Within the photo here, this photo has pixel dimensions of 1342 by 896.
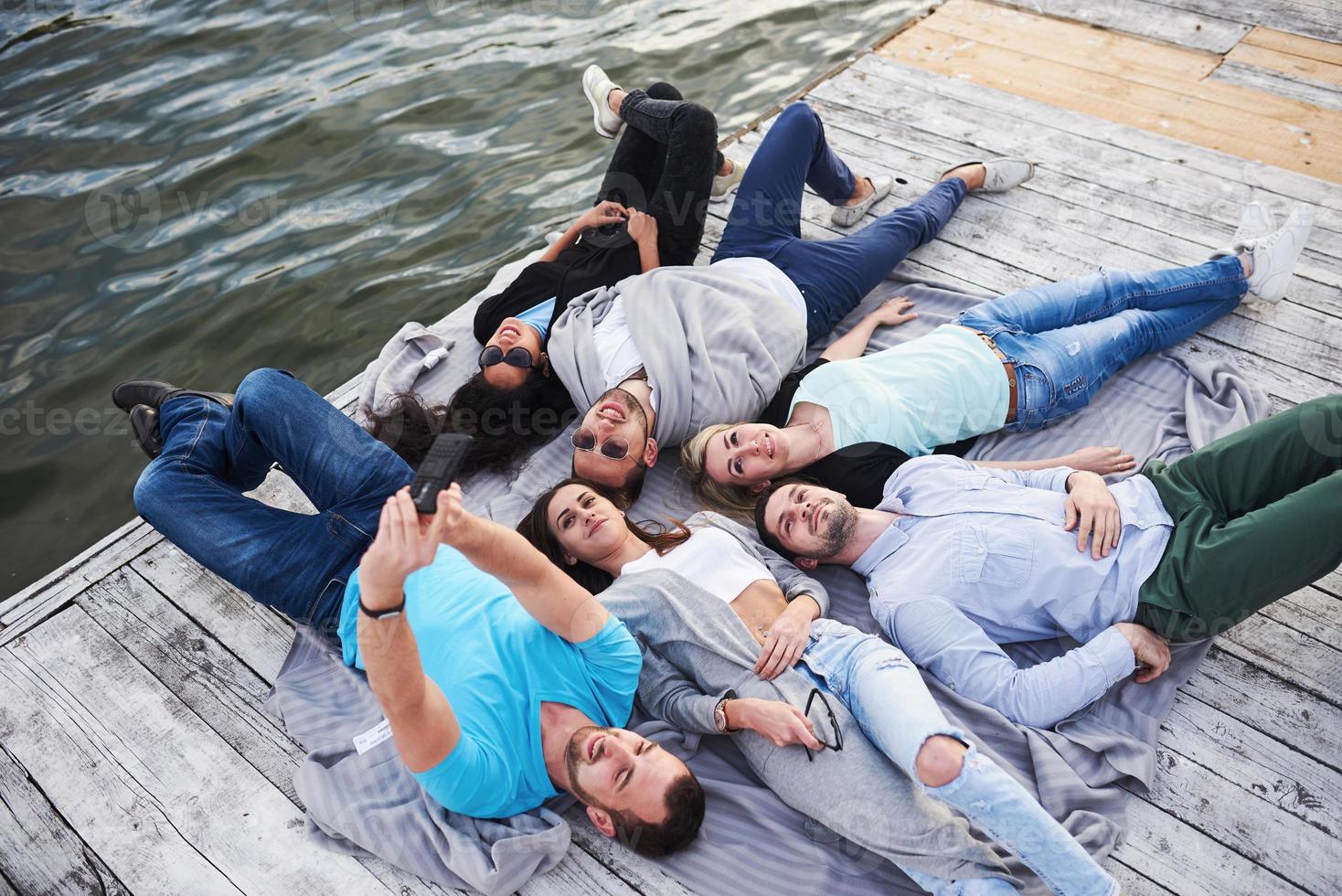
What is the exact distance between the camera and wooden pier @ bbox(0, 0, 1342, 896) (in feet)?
8.53

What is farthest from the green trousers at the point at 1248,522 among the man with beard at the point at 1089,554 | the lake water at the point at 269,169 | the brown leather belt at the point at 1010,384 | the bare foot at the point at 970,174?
the lake water at the point at 269,169

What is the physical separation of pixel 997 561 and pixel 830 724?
749mm

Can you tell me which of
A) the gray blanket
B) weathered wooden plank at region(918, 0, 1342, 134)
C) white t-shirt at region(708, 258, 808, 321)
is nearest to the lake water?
weathered wooden plank at region(918, 0, 1342, 134)

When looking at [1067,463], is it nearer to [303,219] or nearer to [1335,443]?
[1335,443]

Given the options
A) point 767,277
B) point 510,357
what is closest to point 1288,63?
point 767,277

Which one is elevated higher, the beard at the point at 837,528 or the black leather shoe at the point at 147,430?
the black leather shoe at the point at 147,430

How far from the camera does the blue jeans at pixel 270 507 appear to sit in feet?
9.92

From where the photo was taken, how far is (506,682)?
2549 millimetres

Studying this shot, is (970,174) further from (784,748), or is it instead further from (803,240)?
(784,748)

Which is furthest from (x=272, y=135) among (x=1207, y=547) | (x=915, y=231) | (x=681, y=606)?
(x=1207, y=547)

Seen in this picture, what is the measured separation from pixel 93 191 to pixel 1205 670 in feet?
21.3

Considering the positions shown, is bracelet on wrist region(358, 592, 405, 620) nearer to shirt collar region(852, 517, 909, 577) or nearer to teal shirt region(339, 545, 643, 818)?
teal shirt region(339, 545, 643, 818)

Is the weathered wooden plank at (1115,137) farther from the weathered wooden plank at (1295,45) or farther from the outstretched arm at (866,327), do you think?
the outstretched arm at (866,327)

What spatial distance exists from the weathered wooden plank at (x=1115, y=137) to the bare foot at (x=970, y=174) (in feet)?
2.23
